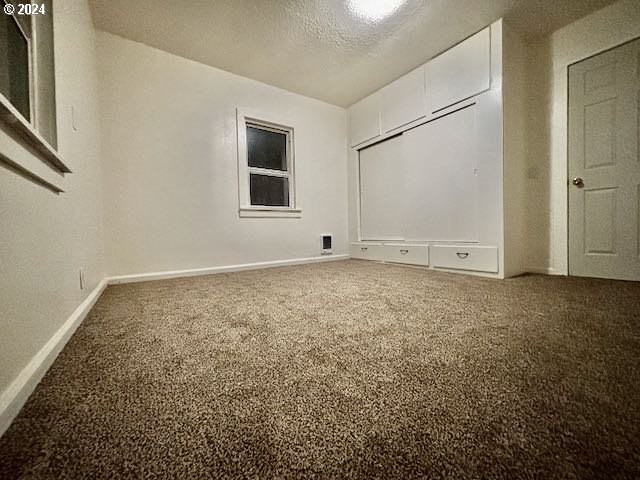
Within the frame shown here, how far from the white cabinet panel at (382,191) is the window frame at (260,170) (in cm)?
97

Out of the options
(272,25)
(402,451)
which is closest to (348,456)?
(402,451)

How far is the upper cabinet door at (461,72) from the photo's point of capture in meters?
2.28

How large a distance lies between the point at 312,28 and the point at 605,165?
2.74 m

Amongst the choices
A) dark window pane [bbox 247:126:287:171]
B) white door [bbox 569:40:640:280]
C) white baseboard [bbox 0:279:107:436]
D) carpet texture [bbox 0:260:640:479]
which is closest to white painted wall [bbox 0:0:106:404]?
white baseboard [bbox 0:279:107:436]

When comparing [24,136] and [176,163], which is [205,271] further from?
[24,136]

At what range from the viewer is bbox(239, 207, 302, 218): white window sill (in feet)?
9.70

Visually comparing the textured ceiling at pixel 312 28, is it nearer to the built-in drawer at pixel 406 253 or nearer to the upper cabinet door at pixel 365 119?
the upper cabinet door at pixel 365 119

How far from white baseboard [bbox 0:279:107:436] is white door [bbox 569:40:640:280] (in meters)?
3.43

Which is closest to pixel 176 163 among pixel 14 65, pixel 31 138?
pixel 14 65

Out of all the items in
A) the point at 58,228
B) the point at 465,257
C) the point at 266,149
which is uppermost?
the point at 266,149

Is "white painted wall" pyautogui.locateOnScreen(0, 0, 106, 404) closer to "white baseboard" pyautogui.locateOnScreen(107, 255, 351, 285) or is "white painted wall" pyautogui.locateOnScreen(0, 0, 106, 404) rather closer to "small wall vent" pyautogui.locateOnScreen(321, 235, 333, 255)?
"white baseboard" pyautogui.locateOnScreen(107, 255, 351, 285)

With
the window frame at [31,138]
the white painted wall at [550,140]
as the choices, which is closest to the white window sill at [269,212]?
the window frame at [31,138]

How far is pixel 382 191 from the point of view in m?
3.36

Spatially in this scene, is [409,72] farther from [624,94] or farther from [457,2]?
[624,94]
